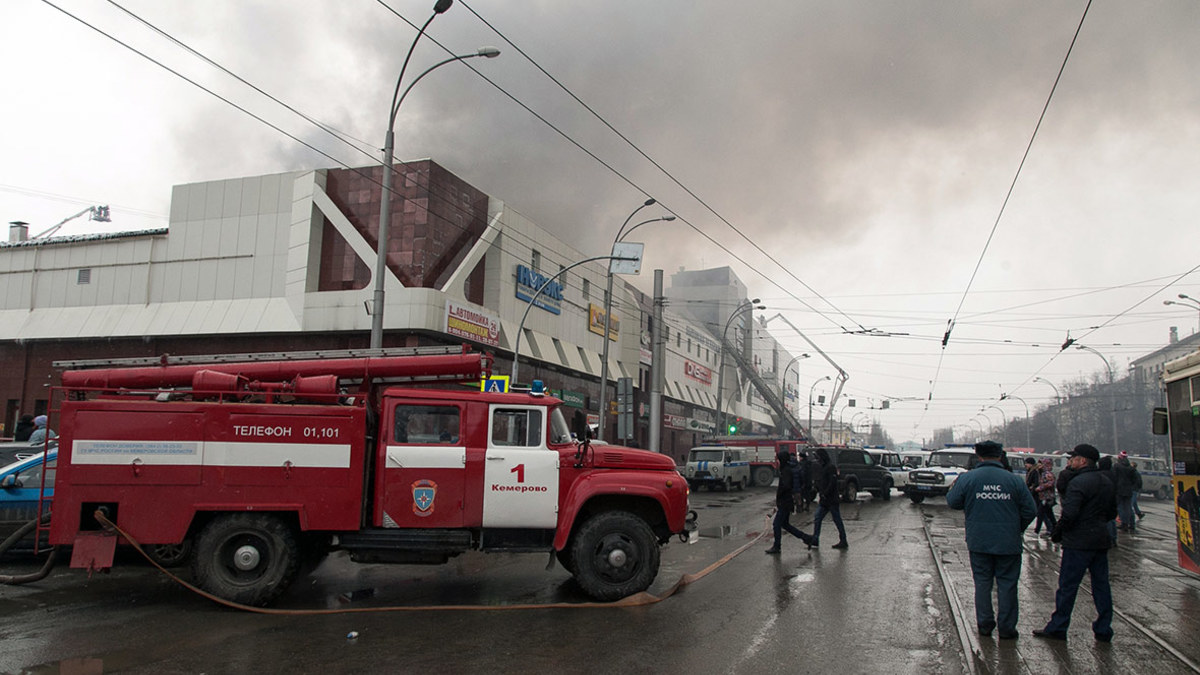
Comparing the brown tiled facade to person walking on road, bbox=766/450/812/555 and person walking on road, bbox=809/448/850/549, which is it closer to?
person walking on road, bbox=766/450/812/555

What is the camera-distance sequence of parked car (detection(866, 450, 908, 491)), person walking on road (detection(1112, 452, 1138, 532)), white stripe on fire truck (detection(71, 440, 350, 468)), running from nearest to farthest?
1. white stripe on fire truck (detection(71, 440, 350, 468))
2. person walking on road (detection(1112, 452, 1138, 532))
3. parked car (detection(866, 450, 908, 491))

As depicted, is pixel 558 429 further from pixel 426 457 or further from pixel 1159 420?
pixel 1159 420

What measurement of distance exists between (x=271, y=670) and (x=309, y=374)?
3.69 metres

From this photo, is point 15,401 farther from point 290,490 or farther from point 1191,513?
point 1191,513

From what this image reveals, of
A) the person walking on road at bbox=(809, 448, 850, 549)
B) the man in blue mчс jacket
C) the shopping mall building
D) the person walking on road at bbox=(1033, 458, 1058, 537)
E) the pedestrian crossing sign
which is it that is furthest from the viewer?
the shopping mall building

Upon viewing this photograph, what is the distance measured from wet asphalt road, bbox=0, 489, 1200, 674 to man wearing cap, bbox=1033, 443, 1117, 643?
221 millimetres

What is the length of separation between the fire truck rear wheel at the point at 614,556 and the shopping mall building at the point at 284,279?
1838 centimetres

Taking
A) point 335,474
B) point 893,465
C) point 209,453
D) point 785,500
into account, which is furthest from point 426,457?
point 893,465

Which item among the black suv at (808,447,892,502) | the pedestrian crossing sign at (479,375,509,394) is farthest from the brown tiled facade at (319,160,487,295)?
the black suv at (808,447,892,502)

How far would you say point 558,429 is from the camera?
9117mm

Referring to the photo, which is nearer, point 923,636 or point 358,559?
point 923,636

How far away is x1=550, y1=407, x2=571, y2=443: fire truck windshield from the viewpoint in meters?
9.02

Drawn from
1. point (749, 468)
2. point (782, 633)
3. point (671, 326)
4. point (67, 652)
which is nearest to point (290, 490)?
point (67, 652)

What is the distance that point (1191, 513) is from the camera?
9633mm
